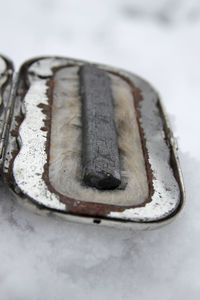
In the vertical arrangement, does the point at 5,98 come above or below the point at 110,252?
above

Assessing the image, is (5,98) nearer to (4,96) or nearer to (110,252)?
(4,96)

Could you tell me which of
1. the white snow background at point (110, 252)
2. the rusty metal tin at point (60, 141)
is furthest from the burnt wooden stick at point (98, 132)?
the white snow background at point (110, 252)

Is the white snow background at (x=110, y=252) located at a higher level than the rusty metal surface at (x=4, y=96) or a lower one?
lower

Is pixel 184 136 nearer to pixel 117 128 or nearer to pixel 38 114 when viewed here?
pixel 117 128

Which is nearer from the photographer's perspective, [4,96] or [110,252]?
[110,252]

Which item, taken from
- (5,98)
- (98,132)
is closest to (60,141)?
(98,132)

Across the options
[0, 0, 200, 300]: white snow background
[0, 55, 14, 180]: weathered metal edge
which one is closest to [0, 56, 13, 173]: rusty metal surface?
[0, 55, 14, 180]: weathered metal edge

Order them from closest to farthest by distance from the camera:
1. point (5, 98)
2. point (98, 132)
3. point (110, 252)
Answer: point (110, 252) → point (98, 132) → point (5, 98)

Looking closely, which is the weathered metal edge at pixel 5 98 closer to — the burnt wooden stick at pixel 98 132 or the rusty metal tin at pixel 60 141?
the rusty metal tin at pixel 60 141

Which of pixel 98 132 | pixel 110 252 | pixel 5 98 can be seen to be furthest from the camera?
pixel 5 98
